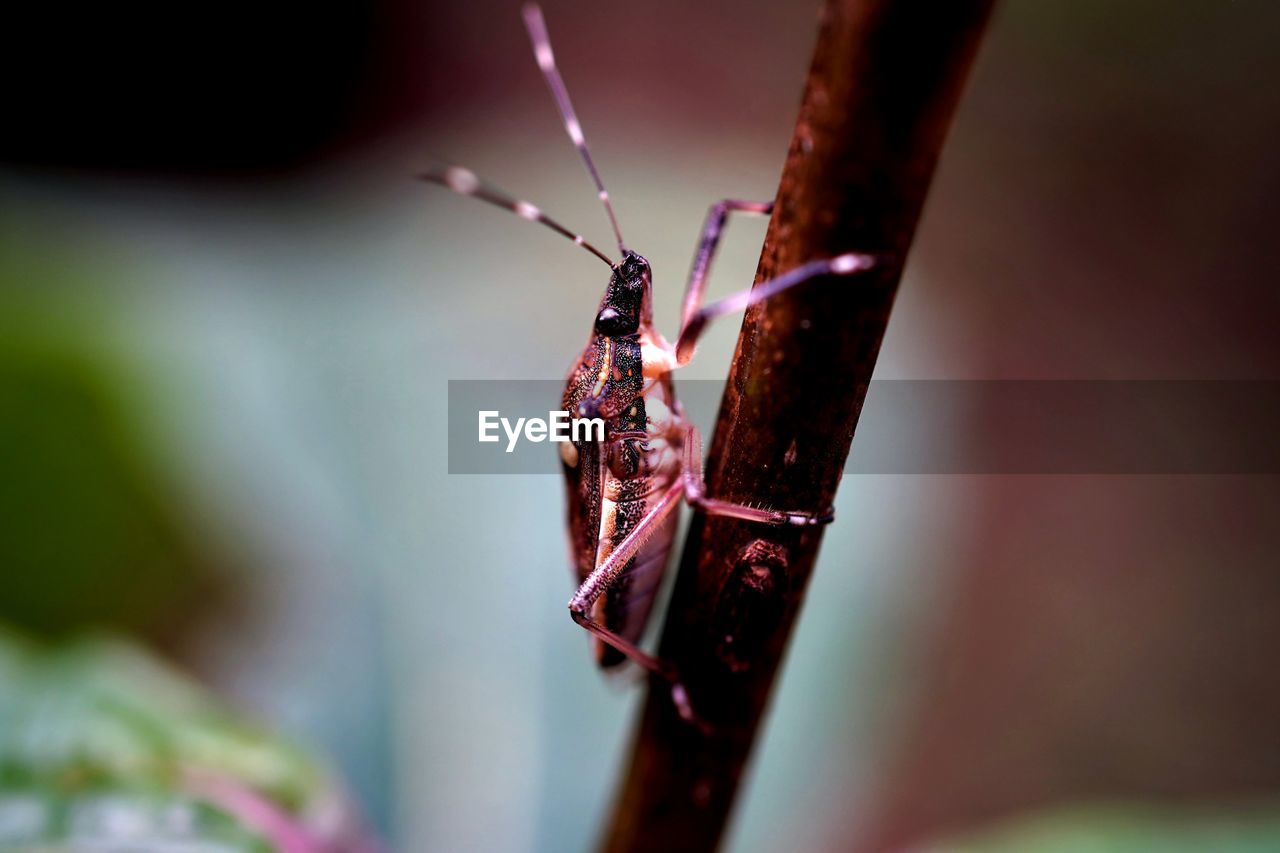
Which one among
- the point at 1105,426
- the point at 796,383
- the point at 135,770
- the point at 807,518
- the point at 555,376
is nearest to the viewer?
the point at 796,383

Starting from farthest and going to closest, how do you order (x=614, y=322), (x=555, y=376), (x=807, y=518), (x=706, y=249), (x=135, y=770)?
1. (x=555, y=376)
2. (x=706, y=249)
3. (x=614, y=322)
4. (x=135, y=770)
5. (x=807, y=518)

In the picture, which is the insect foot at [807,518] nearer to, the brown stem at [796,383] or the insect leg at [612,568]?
the brown stem at [796,383]

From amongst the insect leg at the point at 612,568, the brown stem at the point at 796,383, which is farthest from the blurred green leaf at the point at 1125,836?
the insect leg at the point at 612,568

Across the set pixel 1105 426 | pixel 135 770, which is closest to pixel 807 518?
pixel 135 770

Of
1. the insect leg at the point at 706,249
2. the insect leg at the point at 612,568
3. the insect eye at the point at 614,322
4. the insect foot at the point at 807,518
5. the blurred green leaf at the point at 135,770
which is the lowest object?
the blurred green leaf at the point at 135,770

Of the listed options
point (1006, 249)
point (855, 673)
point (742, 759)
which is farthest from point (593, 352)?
point (1006, 249)

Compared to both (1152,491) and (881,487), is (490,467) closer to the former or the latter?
(881,487)

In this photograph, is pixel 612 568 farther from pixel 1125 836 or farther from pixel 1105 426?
pixel 1105 426
